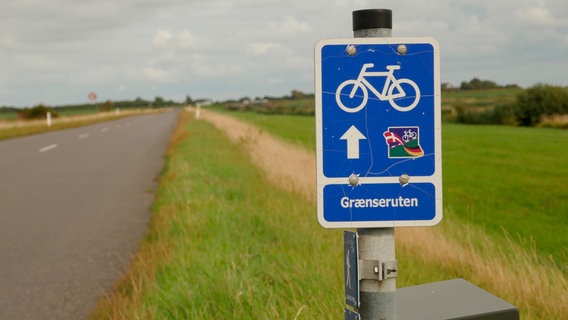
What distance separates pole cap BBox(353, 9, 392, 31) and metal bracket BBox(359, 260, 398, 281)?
0.66 meters

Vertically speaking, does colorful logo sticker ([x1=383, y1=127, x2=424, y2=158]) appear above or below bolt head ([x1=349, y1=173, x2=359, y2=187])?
above

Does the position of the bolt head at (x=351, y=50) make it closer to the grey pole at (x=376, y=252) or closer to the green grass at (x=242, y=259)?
the grey pole at (x=376, y=252)

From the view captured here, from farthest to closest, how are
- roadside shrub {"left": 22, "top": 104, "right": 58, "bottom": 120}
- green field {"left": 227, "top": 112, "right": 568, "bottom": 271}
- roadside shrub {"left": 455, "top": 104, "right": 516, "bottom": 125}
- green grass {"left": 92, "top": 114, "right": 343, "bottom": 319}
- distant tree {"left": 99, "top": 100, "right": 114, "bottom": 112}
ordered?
distant tree {"left": 99, "top": 100, "right": 114, "bottom": 112}, roadside shrub {"left": 22, "top": 104, "right": 58, "bottom": 120}, roadside shrub {"left": 455, "top": 104, "right": 516, "bottom": 125}, green field {"left": 227, "top": 112, "right": 568, "bottom": 271}, green grass {"left": 92, "top": 114, "right": 343, "bottom": 319}

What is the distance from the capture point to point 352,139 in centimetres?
180

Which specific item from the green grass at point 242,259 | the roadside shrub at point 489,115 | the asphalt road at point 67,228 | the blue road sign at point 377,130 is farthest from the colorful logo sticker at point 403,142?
the roadside shrub at point 489,115

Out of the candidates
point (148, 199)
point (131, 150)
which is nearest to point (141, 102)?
point (131, 150)

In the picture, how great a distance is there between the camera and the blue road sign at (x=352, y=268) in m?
1.78

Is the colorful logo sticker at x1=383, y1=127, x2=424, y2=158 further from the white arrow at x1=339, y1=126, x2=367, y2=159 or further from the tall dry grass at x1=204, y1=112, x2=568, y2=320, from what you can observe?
the tall dry grass at x1=204, y1=112, x2=568, y2=320

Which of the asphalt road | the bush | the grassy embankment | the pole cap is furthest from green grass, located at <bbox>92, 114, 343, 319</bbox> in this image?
the bush

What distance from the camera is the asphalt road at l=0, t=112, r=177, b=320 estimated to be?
5.02 metres

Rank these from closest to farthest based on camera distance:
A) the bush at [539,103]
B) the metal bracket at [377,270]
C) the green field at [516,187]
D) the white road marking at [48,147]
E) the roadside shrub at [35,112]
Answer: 1. the metal bracket at [377,270]
2. the green field at [516,187]
3. the white road marking at [48,147]
4. the bush at [539,103]
5. the roadside shrub at [35,112]

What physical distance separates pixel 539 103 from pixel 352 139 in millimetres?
21812

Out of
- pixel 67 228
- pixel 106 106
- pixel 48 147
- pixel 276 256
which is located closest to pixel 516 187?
pixel 67 228

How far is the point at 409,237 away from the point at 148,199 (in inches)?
188
